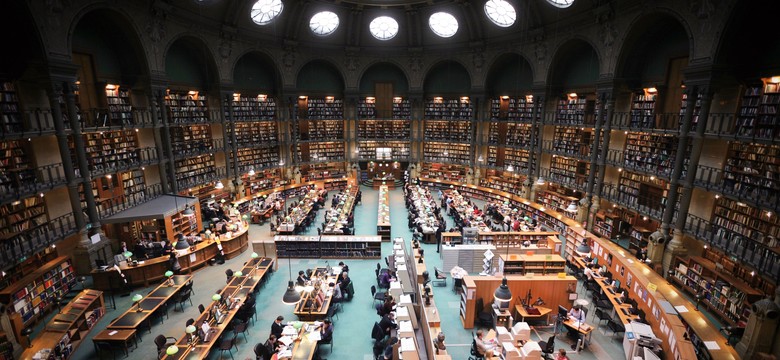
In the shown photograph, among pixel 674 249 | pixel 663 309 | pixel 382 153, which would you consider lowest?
pixel 663 309

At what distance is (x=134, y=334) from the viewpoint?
9.57m

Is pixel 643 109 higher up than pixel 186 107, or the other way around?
pixel 186 107

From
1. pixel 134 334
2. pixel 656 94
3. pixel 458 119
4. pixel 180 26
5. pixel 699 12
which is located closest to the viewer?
pixel 134 334

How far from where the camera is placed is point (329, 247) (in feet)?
50.0

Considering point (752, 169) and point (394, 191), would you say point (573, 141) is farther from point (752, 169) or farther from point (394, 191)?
point (394, 191)

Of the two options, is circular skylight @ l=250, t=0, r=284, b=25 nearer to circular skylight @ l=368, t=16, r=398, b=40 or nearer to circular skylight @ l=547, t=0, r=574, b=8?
circular skylight @ l=368, t=16, r=398, b=40

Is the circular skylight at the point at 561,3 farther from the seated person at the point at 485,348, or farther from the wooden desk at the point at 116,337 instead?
the wooden desk at the point at 116,337

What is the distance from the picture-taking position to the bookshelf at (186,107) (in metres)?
18.8

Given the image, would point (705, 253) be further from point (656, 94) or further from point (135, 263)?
point (135, 263)

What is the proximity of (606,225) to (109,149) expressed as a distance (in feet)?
71.8

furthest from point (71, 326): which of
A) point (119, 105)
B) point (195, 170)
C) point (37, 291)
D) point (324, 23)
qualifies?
point (324, 23)

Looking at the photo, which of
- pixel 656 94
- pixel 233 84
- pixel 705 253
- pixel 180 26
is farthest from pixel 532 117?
pixel 180 26

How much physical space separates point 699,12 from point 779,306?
356 inches

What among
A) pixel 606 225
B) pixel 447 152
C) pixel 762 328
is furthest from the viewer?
pixel 447 152
